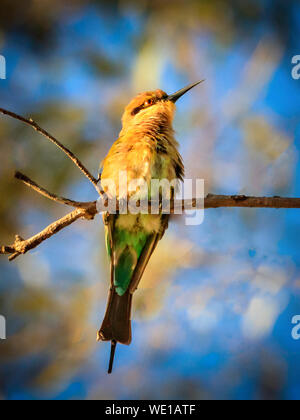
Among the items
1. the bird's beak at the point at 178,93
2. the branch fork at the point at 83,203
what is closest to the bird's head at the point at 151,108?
the bird's beak at the point at 178,93

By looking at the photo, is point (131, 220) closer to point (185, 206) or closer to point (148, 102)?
point (185, 206)

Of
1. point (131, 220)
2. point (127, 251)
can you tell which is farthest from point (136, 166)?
point (127, 251)

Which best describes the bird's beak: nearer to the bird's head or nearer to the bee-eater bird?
the bird's head

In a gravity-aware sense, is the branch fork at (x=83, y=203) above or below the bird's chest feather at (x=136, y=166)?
below

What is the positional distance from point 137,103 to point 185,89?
0.35 m

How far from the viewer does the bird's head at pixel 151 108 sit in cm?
261

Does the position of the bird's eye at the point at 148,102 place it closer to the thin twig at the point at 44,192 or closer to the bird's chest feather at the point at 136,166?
the bird's chest feather at the point at 136,166

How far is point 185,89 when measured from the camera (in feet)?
9.50

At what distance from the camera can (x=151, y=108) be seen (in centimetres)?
272

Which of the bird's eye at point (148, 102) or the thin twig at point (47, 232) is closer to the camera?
the thin twig at point (47, 232)

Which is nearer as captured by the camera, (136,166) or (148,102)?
(136,166)

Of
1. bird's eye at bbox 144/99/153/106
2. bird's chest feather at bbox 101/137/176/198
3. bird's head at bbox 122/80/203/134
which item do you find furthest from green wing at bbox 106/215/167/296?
bird's eye at bbox 144/99/153/106

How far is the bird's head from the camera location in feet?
8.57
